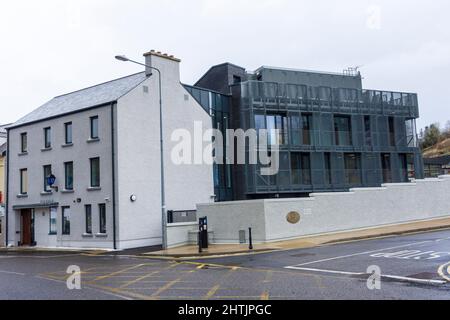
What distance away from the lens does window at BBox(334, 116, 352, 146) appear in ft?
117

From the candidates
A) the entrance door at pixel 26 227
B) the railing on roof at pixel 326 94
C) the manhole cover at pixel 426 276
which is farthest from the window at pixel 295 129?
the manhole cover at pixel 426 276

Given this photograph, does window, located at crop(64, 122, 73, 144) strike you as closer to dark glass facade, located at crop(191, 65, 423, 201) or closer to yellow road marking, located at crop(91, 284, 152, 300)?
dark glass facade, located at crop(191, 65, 423, 201)

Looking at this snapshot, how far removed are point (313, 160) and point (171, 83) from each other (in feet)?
38.4

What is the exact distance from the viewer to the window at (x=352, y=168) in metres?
35.2

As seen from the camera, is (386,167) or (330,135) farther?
(386,167)

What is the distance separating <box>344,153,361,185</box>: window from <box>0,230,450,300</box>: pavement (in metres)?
15.7

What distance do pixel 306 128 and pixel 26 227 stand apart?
2100 centimetres

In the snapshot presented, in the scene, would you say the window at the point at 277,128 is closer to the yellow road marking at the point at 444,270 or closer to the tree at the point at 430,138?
the yellow road marking at the point at 444,270

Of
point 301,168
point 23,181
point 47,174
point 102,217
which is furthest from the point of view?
point 301,168

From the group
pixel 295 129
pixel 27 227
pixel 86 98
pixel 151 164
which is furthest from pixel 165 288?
pixel 27 227

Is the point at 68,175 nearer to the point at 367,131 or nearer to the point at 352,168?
the point at 352,168

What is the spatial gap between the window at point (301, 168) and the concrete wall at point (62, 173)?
13374 mm

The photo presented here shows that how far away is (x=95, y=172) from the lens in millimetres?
27844

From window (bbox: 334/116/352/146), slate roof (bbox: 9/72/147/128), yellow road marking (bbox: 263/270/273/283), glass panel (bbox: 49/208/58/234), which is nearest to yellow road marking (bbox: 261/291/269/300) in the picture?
yellow road marking (bbox: 263/270/273/283)
